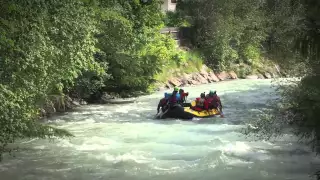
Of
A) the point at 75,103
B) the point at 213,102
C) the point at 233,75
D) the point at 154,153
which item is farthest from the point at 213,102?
the point at 233,75

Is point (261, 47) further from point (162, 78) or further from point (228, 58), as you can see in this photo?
point (162, 78)

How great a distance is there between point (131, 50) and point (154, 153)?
28.2ft

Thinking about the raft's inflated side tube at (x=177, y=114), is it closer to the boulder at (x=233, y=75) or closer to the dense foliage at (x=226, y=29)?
the dense foliage at (x=226, y=29)

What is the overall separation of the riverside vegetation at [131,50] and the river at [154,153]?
695 millimetres

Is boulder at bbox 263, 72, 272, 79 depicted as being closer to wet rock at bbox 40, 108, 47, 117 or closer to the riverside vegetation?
the riverside vegetation

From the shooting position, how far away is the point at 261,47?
35531 mm

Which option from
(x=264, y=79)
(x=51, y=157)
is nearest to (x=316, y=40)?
(x=51, y=157)

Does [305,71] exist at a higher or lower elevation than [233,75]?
higher

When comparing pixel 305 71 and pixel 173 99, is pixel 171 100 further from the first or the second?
pixel 305 71

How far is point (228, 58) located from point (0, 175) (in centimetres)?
2528

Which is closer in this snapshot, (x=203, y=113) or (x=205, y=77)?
(x=203, y=113)

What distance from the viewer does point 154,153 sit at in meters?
10.5

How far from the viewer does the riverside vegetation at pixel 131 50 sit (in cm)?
742

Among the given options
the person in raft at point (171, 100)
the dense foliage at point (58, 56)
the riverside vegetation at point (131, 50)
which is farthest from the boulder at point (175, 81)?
the person in raft at point (171, 100)
